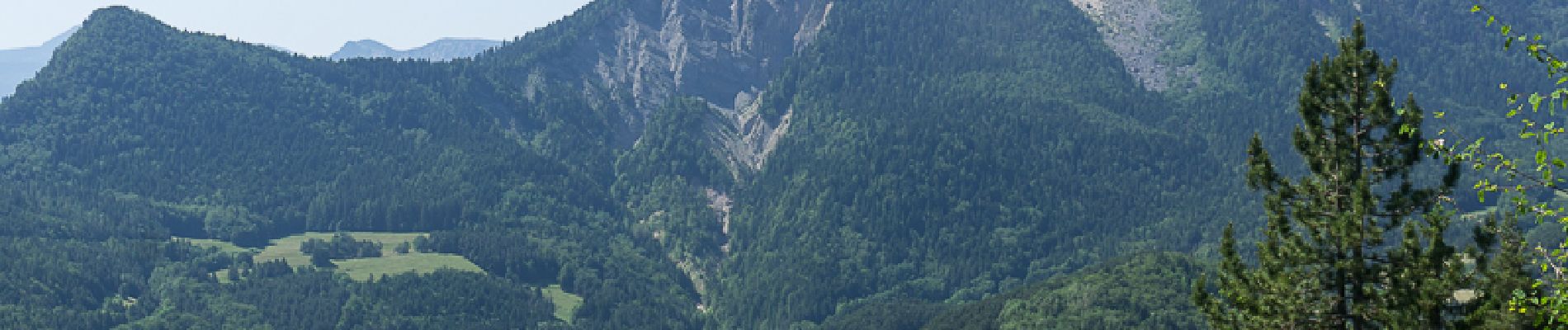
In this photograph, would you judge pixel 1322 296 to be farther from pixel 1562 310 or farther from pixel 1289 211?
pixel 1562 310

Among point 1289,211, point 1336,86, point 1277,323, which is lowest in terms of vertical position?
point 1277,323

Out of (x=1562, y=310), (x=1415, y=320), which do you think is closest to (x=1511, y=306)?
(x=1562, y=310)

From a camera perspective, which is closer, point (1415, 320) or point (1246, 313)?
point (1415, 320)

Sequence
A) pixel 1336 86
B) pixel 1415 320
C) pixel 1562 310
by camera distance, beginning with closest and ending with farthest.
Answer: pixel 1562 310 → pixel 1415 320 → pixel 1336 86

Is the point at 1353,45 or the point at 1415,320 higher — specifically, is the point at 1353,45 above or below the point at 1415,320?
above

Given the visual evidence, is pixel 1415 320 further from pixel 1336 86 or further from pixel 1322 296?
pixel 1336 86

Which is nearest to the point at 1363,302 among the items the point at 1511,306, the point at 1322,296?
the point at 1322,296

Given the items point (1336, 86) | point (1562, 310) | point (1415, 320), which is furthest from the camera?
point (1336, 86)
